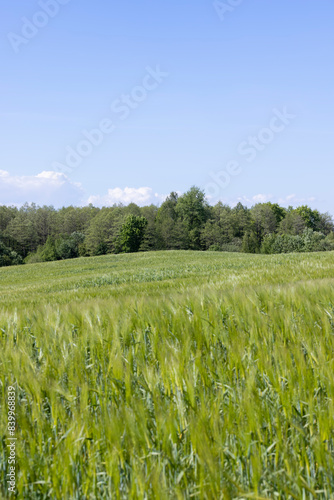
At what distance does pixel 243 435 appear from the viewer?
3.81 ft

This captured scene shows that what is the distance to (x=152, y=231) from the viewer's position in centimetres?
8694

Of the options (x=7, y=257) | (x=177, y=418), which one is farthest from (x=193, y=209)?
(x=177, y=418)

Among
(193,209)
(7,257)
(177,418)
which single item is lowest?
(177,418)

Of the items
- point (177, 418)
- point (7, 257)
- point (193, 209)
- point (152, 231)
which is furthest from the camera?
point (193, 209)

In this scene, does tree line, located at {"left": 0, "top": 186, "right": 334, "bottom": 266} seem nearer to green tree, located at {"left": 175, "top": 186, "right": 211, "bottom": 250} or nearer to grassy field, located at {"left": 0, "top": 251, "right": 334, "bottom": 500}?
green tree, located at {"left": 175, "top": 186, "right": 211, "bottom": 250}

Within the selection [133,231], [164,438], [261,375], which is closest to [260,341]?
[261,375]

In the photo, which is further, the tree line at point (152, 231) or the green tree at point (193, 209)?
the green tree at point (193, 209)

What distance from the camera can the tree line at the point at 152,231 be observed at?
83.3 m

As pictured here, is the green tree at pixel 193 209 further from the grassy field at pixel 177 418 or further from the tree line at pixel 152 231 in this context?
the grassy field at pixel 177 418

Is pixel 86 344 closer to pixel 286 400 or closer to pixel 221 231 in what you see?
pixel 286 400

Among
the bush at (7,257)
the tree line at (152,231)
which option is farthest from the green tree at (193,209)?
the bush at (7,257)

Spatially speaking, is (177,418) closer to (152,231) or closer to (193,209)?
(152,231)

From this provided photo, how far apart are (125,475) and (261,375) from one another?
0.75m

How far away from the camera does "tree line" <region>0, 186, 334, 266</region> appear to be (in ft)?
273
